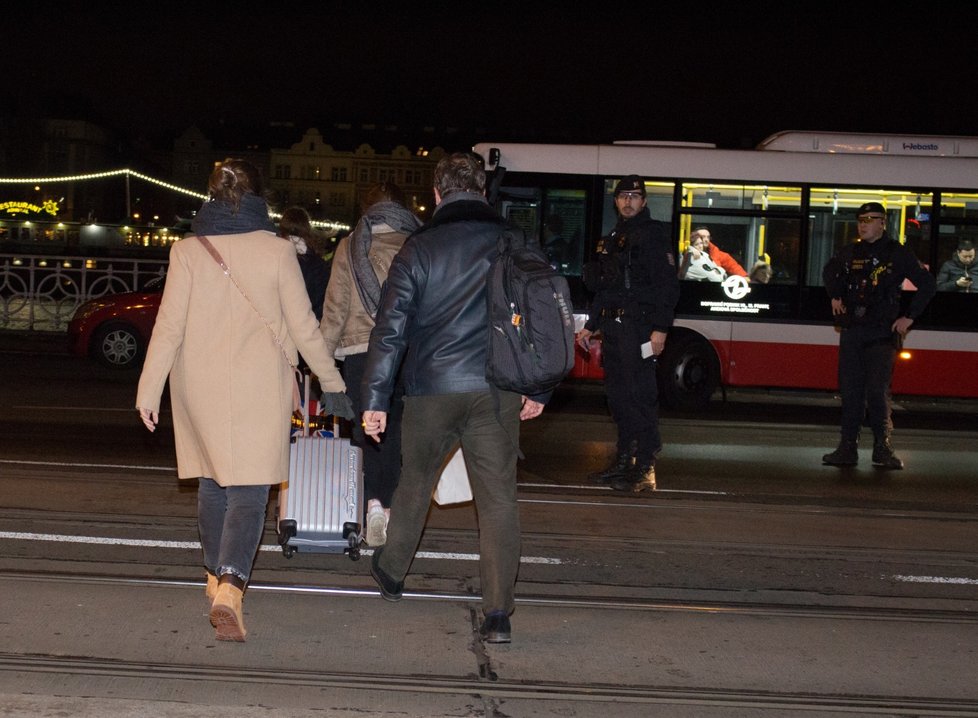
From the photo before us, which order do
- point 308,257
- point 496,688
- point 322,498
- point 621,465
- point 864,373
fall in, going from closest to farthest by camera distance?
point 496,688, point 322,498, point 308,257, point 621,465, point 864,373

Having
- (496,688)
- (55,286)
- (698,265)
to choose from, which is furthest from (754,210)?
(55,286)

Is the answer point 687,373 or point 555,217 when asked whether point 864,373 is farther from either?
point 555,217

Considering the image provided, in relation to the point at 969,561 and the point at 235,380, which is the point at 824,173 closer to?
the point at 969,561

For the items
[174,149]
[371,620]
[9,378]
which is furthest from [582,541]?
[174,149]

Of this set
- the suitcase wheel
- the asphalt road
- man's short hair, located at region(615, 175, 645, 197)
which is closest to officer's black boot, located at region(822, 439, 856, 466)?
the asphalt road

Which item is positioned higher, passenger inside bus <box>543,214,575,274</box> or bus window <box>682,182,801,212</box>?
bus window <box>682,182,801,212</box>

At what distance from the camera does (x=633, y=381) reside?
8.21 m

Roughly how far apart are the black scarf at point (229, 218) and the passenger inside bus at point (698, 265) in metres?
9.93

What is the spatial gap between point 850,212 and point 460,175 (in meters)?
10.4

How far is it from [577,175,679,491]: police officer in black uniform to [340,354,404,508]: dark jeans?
200 cm

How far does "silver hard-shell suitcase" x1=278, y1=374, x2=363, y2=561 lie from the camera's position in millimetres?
6027

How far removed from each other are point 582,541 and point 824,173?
8666mm

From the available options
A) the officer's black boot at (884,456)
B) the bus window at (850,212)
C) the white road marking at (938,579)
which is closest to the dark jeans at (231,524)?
the white road marking at (938,579)

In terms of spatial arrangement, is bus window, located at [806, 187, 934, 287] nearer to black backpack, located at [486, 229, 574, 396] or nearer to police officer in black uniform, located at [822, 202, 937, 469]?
police officer in black uniform, located at [822, 202, 937, 469]
